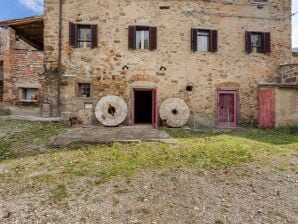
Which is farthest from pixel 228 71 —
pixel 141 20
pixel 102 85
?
pixel 102 85

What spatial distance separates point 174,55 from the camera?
1220 centimetres

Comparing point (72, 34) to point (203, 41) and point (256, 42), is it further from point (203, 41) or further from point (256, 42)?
point (256, 42)

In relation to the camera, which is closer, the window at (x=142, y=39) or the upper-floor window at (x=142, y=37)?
the upper-floor window at (x=142, y=37)

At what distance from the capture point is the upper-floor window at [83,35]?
11.6m

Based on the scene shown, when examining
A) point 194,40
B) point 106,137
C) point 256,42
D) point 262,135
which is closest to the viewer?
point 106,137

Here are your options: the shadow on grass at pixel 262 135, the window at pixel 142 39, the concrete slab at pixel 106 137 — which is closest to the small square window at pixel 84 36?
the window at pixel 142 39

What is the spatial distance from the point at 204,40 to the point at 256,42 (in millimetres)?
2689

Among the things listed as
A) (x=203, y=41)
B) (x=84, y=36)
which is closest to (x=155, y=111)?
(x=203, y=41)

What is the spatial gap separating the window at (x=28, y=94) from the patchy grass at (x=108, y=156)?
27.8 feet

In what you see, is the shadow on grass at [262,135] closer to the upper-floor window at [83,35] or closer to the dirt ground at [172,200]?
the dirt ground at [172,200]

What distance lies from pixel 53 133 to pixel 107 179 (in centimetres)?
487

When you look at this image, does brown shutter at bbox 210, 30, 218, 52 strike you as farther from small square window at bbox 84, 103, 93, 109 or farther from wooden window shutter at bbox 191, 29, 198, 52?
small square window at bbox 84, 103, 93, 109

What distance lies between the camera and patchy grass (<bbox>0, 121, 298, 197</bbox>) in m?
5.31

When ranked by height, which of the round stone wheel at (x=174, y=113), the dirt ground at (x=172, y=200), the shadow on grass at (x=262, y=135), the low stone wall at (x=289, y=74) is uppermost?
the low stone wall at (x=289, y=74)
